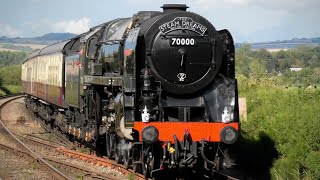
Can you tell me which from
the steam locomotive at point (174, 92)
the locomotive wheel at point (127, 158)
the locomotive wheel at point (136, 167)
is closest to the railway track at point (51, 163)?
the locomotive wheel at point (127, 158)

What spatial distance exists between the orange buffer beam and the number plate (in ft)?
5.08

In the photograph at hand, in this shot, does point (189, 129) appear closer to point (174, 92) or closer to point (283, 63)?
point (174, 92)

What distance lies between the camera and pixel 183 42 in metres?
9.64

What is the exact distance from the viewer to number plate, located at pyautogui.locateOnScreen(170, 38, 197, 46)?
31.5 ft

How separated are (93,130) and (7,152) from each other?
145 inches

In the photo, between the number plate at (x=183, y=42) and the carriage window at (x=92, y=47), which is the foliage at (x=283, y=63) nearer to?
the carriage window at (x=92, y=47)

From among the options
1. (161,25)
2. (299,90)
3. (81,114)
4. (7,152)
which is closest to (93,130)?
(81,114)

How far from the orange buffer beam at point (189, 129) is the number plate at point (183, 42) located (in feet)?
5.08

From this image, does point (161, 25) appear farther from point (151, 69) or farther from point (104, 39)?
point (104, 39)

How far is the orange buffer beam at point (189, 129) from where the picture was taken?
924 centimetres

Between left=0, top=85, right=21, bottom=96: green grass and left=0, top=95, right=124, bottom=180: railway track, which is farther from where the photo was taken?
left=0, top=85, right=21, bottom=96: green grass

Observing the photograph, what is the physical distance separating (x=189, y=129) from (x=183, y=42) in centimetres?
169

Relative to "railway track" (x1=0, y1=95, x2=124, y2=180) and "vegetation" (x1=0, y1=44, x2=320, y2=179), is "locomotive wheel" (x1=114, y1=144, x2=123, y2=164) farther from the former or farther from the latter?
"vegetation" (x1=0, y1=44, x2=320, y2=179)

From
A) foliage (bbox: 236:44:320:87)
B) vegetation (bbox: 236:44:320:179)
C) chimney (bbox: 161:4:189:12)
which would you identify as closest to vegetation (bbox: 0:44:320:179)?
vegetation (bbox: 236:44:320:179)
